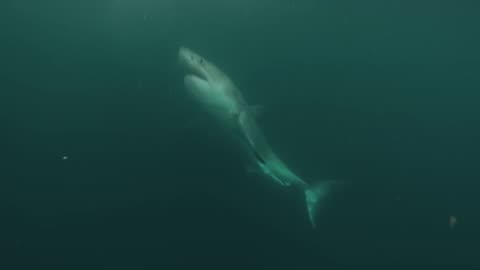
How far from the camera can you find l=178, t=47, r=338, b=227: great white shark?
8977 mm

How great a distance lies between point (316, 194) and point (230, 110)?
3.15 m

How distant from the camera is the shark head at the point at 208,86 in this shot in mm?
8938

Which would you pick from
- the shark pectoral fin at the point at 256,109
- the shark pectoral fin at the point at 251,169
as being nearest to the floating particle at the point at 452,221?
the shark pectoral fin at the point at 251,169

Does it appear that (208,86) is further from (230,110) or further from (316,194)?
(316,194)

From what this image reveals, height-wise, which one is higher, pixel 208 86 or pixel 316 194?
pixel 208 86

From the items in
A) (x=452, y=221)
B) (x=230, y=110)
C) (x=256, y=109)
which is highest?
(x=452, y=221)

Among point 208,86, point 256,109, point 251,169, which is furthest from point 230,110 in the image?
point 251,169

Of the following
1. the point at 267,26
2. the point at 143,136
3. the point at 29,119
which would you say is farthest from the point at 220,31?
the point at 29,119

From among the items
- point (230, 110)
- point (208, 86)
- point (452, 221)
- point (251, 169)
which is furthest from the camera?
point (452, 221)

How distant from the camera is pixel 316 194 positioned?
10.2m

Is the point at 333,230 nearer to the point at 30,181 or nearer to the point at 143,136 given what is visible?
the point at 143,136

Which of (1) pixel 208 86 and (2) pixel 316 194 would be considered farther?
(2) pixel 316 194

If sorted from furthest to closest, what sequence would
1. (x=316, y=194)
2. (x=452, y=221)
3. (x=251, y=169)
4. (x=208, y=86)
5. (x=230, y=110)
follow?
(x=452, y=221), (x=316, y=194), (x=251, y=169), (x=230, y=110), (x=208, y=86)

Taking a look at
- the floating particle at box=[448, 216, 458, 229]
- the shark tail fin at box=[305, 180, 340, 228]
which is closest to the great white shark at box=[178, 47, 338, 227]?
the shark tail fin at box=[305, 180, 340, 228]
